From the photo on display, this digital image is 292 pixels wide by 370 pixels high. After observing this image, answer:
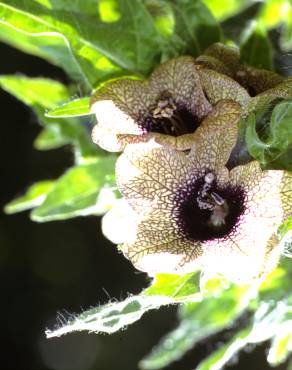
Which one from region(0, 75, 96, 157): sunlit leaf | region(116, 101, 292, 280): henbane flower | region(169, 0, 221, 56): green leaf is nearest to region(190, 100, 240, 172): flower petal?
region(116, 101, 292, 280): henbane flower

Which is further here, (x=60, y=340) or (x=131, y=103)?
(x=60, y=340)

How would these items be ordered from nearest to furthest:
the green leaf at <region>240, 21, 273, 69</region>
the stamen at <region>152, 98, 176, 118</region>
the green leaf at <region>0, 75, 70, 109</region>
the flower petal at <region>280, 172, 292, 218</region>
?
the flower petal at <region>280, 172, 292, 218</region>, the stamen at <region>152, 98, 176, 118</region>, the green leaf at <region>240, 21, 273, 69</region>, the green leaf at <region>0, 75, 70, 109</region>

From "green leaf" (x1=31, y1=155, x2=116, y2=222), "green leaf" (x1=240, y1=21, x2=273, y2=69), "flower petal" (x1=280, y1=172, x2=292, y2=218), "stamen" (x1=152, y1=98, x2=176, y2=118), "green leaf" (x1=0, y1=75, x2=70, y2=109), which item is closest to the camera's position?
"flower petal" (x1=280, y1=172, x2=292, y2=218)

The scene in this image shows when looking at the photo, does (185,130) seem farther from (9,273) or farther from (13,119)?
(9,273)

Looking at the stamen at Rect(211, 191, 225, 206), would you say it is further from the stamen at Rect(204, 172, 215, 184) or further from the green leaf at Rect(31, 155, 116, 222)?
the green leaf at Rect(31, 155, 116, 222)

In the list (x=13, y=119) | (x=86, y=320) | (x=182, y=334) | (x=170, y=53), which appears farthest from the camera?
(x=13, y=119)

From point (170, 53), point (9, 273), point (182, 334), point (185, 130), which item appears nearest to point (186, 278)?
point (185, 130)

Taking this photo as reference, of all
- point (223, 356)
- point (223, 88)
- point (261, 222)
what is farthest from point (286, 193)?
point (223, 356)
